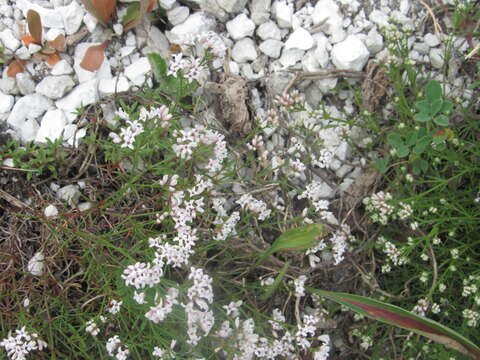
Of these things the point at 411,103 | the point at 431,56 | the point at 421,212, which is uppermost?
the point at 431,56

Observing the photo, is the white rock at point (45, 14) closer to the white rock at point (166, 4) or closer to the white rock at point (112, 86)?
the white rock at point (112, 86)

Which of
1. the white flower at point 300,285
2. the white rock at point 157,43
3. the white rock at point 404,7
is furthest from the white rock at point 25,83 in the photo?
the white rock at point 404,7

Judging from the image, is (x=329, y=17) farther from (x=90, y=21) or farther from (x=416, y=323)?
(x=416, y=323)

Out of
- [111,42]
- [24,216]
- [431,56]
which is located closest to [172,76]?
[111,42]

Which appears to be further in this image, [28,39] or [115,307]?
[28,39]

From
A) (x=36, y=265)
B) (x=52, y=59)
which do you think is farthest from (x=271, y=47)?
(x=36, y=265)

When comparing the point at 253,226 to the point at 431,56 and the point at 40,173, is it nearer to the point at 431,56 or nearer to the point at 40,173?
the point at 40,173
